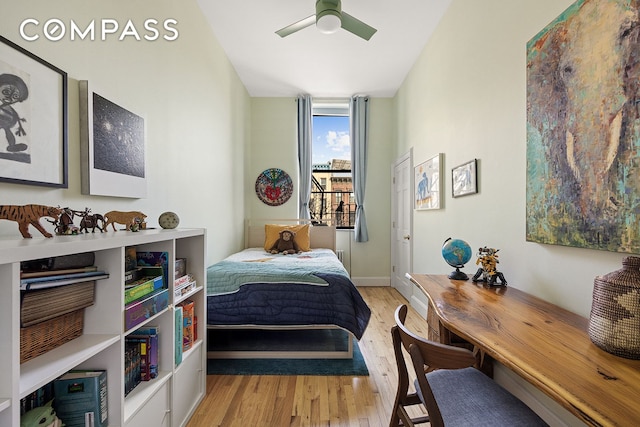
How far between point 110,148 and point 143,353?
1022 millimetres

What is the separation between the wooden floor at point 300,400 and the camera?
5.44ft

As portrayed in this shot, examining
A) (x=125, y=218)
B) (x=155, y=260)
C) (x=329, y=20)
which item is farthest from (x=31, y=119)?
(x=329, y=20)

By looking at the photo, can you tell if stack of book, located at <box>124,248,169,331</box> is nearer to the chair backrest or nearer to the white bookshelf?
the white bookshelf

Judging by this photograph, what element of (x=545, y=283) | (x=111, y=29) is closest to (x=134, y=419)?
(x=111, y=29)

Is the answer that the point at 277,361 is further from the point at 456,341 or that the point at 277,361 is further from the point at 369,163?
the point at 369,163

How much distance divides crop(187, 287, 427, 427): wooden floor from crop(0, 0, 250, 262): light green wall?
1.21m

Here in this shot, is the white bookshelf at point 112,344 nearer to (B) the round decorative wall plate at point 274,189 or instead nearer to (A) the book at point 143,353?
(A) the book at point 143,353

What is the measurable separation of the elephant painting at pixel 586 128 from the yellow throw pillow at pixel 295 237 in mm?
2746

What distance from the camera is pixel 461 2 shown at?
2393mm

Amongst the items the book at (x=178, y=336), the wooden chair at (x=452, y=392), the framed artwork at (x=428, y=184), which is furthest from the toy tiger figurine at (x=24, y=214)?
the framed artwork at (x=428, y=184)

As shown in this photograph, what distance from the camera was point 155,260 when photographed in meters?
1.46

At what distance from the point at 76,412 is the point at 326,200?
13.4 ft

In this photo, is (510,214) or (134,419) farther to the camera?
(510,214)

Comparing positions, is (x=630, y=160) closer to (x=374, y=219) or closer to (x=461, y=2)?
(x=461, y=2)
